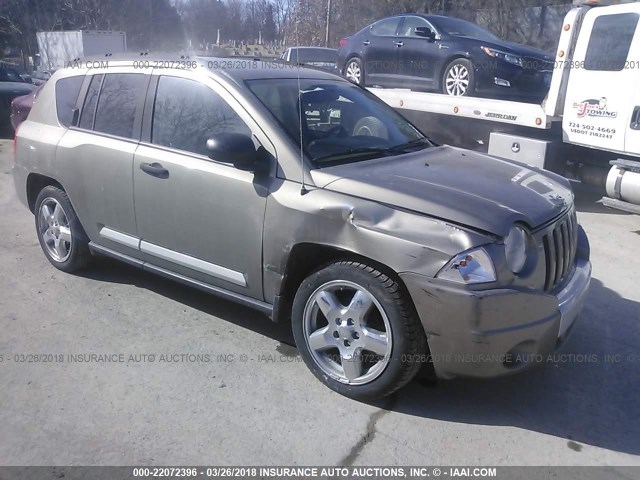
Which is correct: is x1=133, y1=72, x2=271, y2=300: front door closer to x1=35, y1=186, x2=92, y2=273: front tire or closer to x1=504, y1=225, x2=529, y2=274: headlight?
x1=35, y1=186, x2=92, y2=273: front tire

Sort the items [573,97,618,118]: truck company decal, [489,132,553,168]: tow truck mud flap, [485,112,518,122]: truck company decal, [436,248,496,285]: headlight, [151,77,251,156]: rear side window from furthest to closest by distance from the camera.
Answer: [485,112,518,122]: truck company decal < [489,132,553,168]: tow truck mud flap < [573,97,618,118]: truck company decal < [151,77,251,156]: rear side window < [436,248,496,285]: headlight

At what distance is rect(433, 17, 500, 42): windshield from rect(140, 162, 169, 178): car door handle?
734 centimetres

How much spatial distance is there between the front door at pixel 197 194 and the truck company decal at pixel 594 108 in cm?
536

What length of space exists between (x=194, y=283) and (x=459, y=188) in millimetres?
1864

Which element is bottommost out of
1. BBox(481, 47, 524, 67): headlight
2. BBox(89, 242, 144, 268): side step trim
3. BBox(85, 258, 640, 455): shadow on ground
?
BBox(85, 258, 640, 455): shadow on ground

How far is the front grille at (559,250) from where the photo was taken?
3342 mm

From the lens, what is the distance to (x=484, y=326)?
3.03 metres

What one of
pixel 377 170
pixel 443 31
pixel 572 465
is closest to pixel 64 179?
pixel 377 170

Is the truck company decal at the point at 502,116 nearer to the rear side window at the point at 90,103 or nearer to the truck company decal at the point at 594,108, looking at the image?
the truck company decal at the point at 594,108

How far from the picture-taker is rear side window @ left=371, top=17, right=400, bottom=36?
445 inches

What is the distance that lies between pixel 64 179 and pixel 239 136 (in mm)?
2013

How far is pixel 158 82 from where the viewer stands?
4.32m

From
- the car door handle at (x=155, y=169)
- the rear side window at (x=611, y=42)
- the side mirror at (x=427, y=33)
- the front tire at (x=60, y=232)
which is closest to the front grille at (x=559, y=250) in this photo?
the car door handle at (x=155, y=169)

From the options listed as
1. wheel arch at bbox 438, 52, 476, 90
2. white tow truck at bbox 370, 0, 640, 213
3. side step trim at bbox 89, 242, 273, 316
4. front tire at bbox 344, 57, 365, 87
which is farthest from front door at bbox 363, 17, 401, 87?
side step trim at bbox 89, 242, 273, 316
